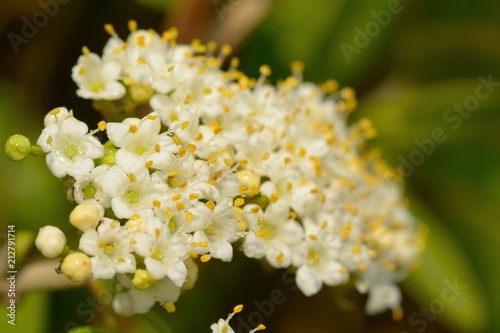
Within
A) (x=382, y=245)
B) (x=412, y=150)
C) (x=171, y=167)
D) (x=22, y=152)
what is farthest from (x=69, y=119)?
(x=412, y=150)

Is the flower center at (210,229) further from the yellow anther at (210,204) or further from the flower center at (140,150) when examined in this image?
the flower center at (140,150)

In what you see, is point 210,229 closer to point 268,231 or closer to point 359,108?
point 268,231

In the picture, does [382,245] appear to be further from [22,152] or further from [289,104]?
[22,152]

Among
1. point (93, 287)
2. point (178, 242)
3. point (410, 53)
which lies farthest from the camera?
point (410, 53)

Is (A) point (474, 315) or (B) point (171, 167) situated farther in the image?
(A) point (474, 315)

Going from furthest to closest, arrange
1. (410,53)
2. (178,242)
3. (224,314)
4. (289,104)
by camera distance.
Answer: (410,53)
(224,314)
(289,104)
(178,242)

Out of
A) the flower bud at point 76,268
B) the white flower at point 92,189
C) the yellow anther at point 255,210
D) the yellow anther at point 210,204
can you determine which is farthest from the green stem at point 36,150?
the yellow anther at point 255,210
